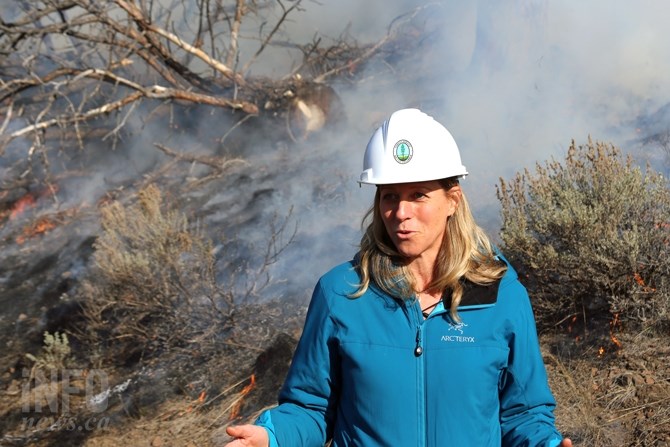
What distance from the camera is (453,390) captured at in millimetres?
1915

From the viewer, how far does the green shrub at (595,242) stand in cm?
437

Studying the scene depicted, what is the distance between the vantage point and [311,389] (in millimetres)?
2041

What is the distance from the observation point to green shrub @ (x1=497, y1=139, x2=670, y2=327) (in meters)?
4.37

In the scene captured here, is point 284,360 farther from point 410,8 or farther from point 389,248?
point 410,8

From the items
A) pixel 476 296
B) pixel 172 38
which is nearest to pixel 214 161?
pixel 172 38

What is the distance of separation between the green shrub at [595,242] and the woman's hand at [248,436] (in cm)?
304

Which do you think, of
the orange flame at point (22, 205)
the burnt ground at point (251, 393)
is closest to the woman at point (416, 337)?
the burnt ground at point (251, 393)

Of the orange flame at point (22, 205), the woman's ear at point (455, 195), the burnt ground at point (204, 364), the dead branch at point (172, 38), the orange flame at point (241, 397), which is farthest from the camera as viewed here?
the orange flame at point (22, 205)

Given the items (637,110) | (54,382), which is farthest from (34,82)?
(637,110)

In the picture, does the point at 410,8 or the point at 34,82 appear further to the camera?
the point at 410,8

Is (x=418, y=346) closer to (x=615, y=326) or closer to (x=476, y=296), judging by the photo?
(x=476, y=296)

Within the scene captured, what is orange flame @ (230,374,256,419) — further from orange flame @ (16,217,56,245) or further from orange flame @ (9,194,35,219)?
orange flame @ (9,194,35,219)

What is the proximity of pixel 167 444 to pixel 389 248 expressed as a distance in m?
3.30

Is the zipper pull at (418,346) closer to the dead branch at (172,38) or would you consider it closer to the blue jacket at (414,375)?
the blue jacket at (414,375)
